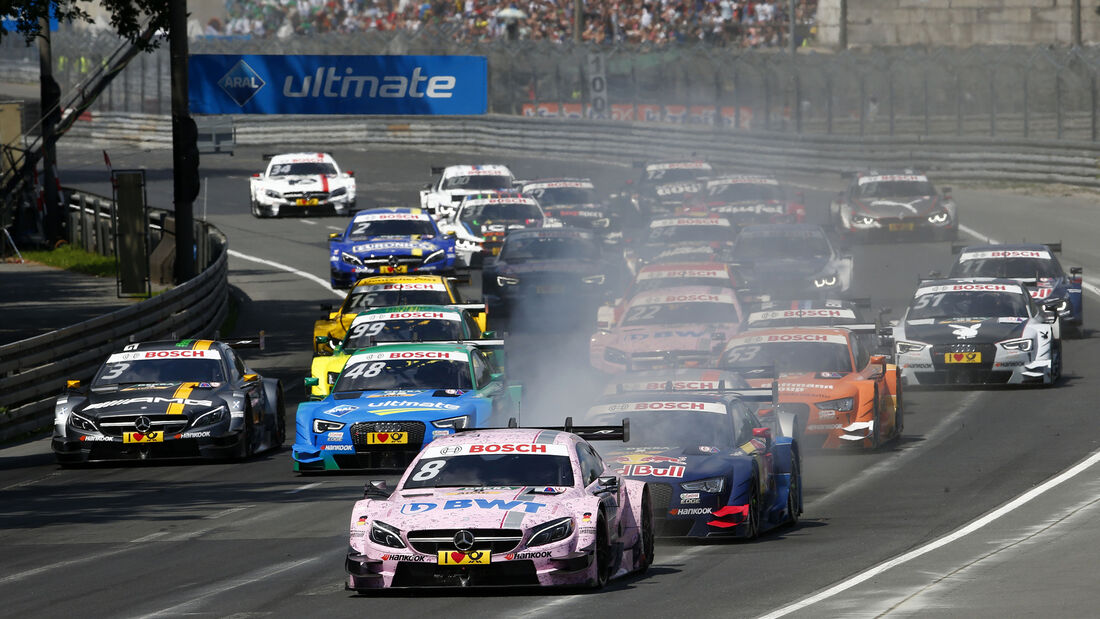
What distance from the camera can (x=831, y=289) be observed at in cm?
3095

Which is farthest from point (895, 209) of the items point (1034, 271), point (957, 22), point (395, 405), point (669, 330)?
point (957, 22)

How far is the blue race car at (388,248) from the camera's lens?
33344mm

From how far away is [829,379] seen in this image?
19.4 m

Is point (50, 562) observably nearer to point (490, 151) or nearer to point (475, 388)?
point (475, 388)

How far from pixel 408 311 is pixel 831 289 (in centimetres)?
958

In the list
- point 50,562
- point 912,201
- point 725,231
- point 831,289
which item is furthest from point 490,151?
point 50,562

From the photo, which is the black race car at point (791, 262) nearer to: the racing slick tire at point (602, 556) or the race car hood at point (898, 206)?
the race car hood at point (898, 206)

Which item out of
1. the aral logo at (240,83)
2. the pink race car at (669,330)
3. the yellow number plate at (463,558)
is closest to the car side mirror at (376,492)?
the yellow number plate at (463,558)

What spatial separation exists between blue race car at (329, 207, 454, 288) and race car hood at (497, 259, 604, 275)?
2679 mm

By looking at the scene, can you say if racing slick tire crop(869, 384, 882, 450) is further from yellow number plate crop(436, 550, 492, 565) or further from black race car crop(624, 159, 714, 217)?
black race car crop(624, 159, 714, 217)

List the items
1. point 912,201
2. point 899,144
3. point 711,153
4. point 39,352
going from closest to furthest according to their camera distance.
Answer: point 39,352, point 912,201, point 899,144, point 711,153

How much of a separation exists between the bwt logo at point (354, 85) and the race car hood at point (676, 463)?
2082 centimetres

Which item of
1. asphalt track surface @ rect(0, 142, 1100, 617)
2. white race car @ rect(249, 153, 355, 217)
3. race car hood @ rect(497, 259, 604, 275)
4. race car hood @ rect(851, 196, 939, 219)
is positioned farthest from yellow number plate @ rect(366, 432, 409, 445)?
white race car @ rect(249, 153, 355, 217)

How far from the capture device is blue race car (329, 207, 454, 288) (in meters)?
33.3
